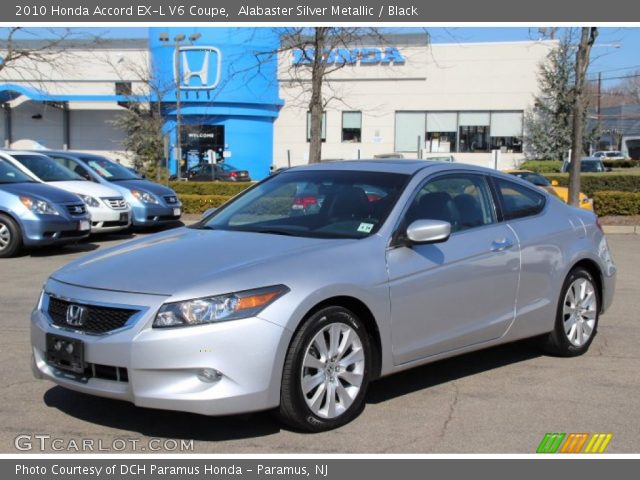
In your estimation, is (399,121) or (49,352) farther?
(399,121)

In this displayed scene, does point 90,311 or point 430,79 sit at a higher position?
point 430,79

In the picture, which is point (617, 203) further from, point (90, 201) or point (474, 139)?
point (474, 139)

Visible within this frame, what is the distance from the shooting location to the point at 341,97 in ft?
150

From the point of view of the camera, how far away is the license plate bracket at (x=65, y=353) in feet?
14.7

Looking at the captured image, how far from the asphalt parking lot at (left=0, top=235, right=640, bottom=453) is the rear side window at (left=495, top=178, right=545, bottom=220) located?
1206mm

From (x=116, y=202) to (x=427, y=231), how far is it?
1108 centimetres

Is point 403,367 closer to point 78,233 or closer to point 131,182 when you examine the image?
point 78,233

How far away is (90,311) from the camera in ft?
14.7

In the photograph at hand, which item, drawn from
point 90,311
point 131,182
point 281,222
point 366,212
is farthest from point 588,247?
point 131,182

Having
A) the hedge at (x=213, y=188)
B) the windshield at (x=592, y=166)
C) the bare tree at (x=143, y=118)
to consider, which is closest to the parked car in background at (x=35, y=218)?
the hedge at (x=213, y=188)

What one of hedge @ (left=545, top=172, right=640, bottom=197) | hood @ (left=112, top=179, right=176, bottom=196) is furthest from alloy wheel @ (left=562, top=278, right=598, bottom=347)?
hedge @ (left=545, top=172, right=640, bottom=197)

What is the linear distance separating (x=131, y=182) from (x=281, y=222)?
12.2 meters

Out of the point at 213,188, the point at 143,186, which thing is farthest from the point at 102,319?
the point at 213,188

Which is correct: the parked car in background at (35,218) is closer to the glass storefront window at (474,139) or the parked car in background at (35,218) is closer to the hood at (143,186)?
the hood at (143,186)
